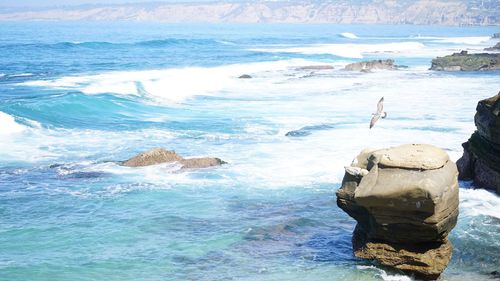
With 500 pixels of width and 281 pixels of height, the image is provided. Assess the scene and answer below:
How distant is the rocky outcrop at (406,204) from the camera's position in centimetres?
1053

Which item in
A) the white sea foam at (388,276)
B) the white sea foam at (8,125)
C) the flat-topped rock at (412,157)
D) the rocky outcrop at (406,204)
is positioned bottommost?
the white sea foam at (8,125)

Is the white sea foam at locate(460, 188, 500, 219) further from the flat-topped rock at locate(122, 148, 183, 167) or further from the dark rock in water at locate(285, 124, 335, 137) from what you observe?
the dark rock in water at locate(285, 124, 335, 137)

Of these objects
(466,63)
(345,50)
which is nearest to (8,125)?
(466,63)

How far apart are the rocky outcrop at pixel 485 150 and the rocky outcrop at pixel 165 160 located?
278 inches

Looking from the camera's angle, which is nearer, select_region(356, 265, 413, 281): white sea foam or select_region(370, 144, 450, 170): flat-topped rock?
select_region(370, 144, 450, 170): flat-topped rock

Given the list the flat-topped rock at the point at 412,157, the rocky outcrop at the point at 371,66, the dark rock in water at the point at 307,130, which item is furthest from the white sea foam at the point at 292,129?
the rocky outcrop at the point at 371,66

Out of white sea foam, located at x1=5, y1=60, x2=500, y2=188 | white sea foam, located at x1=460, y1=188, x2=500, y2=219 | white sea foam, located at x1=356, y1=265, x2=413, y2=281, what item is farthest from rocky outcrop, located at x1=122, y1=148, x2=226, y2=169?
white sea foam, located at x1=356, y1=265, x2=413, y2=281

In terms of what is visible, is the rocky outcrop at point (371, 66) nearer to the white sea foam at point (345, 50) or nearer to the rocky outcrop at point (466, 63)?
the rocky outcrop at point (466, 63)

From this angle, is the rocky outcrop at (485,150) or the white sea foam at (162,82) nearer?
the rocky outcrop at (485,150)

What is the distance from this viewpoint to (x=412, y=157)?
10945 millimetres

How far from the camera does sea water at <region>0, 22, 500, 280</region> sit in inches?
500

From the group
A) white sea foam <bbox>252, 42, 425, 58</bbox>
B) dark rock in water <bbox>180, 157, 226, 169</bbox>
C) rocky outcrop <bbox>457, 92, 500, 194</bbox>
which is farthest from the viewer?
white sea foam <bbox>252, 42, 425, 58</bbox>

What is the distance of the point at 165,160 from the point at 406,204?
1105cm

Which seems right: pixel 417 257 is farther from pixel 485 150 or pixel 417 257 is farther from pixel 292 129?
pixel 292 129
